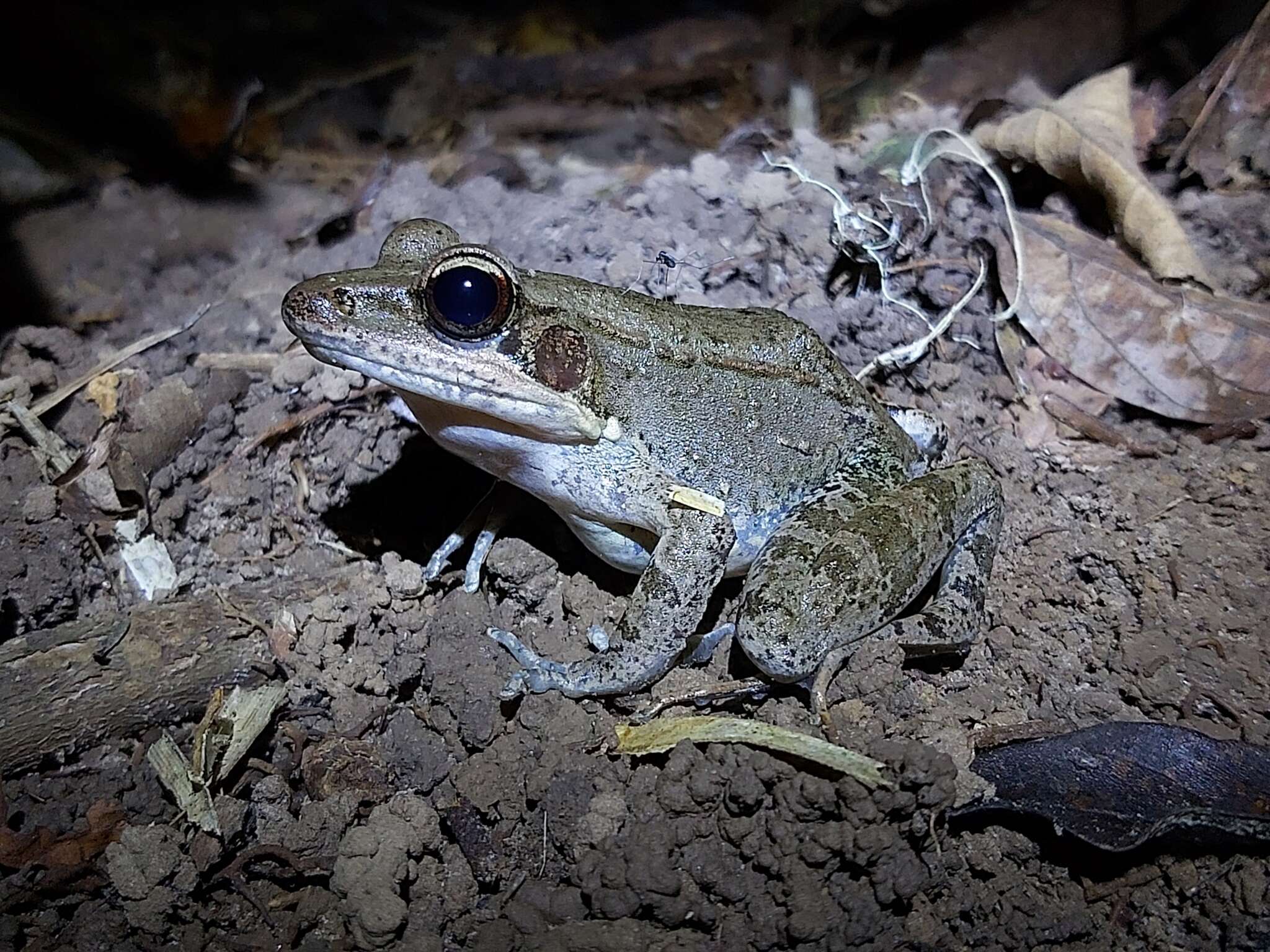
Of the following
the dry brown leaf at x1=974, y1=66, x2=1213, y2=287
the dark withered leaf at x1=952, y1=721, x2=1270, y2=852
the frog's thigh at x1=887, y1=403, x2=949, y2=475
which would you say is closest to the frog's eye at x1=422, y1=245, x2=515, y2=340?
the frog's thigh at x1=887, y1=403, x2=949, y2=475

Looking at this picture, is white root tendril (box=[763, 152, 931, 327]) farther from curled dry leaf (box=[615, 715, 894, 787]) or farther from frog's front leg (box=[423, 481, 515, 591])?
curled dry leaf (box=[615, 715, 894, 787])

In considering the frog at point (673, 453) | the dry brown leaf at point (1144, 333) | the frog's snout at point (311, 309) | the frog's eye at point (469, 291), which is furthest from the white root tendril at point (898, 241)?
the frog's snout at point (311, 309)

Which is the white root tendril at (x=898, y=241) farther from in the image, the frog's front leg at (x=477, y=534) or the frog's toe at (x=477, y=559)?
the frog's toe at (x=477, y=559)

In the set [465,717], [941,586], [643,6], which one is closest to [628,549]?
[465,717]

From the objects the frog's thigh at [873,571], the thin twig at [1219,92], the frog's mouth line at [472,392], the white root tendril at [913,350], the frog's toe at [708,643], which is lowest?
the frog's toe at [708,643]

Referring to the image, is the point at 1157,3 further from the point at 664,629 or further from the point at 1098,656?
the point at 664,629

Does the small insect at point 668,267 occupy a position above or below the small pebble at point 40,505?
above

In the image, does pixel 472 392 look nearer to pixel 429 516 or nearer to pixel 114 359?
pixel 429 516
